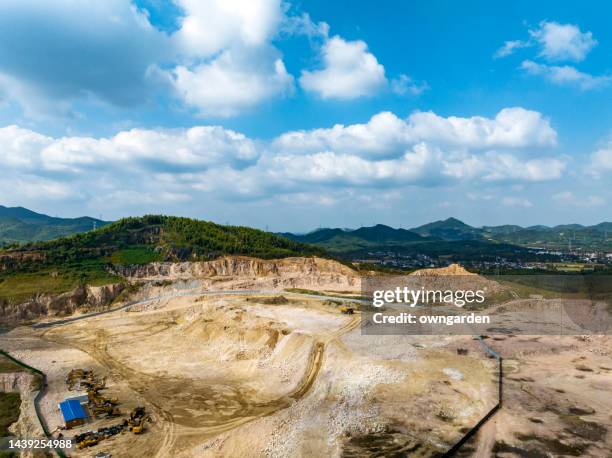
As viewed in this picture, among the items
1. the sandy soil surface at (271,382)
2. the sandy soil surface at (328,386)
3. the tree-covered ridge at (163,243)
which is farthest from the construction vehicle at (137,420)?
the tree-covered ridge at (163,243)

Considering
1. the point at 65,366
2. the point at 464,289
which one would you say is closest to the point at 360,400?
the point at 65,366

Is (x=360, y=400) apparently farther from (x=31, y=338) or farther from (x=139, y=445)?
(x=31, y=338)

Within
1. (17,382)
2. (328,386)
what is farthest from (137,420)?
(17,382)

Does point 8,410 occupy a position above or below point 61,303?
below

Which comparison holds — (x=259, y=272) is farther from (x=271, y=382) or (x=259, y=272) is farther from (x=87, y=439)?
(x=87, y=439)

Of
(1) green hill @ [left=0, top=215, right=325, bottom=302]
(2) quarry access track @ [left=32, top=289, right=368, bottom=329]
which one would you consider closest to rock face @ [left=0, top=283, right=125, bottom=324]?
(1) green hill @ [left=0, top=215, right=325, bottom=302]

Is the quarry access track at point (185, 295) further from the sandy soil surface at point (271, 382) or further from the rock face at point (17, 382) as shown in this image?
the rock face at point (17, 382)
